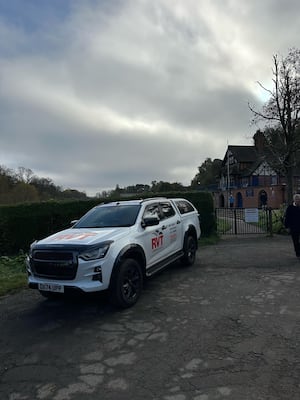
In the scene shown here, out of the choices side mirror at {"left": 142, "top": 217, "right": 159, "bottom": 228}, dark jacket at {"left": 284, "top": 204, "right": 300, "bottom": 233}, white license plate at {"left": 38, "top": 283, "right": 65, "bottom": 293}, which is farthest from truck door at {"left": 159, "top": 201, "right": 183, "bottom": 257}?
dark jacket at {"left": 284, "top": 204, "right": 300, "bottom": 233}

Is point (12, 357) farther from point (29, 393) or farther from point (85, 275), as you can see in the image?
point (85, 275)

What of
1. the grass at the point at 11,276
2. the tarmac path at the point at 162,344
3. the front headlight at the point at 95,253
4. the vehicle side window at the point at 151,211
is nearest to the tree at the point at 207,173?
the grass at the point at 11,276

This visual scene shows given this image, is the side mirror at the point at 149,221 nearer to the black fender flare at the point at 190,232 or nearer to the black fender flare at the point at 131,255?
the black fender flare at the point at 131,255

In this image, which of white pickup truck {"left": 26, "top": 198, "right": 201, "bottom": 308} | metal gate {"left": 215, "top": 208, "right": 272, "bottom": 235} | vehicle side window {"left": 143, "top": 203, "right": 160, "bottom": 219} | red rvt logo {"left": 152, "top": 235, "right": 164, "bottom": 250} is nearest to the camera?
white pickup truck {"left": 26, "top": 198, "right": 201, "bottom": 308}

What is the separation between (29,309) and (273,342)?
13.4ft

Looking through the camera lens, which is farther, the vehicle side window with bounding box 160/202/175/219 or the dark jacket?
the dark jacket

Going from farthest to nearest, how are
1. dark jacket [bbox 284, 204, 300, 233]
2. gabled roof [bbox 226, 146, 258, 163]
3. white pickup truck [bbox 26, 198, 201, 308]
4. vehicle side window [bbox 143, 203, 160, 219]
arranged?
1. gabled roof [bbox 226, 146, 258, 163]
2. dark jacket [bbox 284, 204, 300, 233]
3. vehicle side window [bbox 143, 203, 160, 219]
4. white pickup truck [bbox 26, 198, 201, 308]

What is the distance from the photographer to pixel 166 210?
770 cm

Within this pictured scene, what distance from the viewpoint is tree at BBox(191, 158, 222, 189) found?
85338 mm

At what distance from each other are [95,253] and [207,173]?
8774 centimetres

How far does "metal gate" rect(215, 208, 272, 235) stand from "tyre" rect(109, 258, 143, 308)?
10136 mm

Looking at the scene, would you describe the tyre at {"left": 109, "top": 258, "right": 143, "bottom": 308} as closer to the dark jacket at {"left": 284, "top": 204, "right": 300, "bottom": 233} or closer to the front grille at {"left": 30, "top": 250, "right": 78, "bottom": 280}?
the front grille at {"left": 30, "top": 250, "right": 78, "bottom": 280}

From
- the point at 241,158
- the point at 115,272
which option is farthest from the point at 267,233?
the point at 241,158

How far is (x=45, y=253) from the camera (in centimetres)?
523
